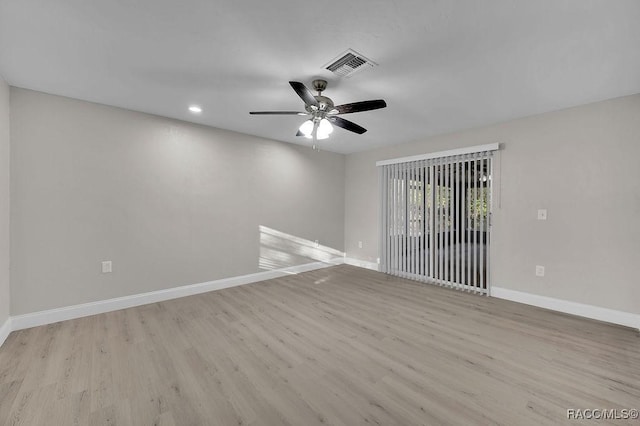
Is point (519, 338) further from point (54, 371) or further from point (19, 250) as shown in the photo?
point (19, 250)

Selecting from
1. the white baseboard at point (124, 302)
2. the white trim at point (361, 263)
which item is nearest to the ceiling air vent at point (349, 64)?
the white baseboard at point (124, 302)

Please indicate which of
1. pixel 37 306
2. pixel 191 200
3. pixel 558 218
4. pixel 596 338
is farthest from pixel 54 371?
pixel 558 218

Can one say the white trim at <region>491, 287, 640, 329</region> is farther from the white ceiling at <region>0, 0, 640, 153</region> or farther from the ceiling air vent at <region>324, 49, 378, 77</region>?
the ceiling air vent at <region>324, 49, 378, 77</region>

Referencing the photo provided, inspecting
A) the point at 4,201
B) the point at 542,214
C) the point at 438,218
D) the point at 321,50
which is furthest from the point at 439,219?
the point at 4,201

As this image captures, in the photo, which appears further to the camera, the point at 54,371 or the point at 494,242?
the point at 494,242

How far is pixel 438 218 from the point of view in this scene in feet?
13.8

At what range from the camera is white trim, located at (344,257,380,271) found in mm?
5146

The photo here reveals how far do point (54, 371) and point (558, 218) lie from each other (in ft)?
17.2

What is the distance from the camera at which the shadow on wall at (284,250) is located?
14.4 feet

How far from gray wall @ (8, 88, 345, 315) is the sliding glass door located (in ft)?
6.61

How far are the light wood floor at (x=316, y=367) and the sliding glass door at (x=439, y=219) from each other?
3.05 ft

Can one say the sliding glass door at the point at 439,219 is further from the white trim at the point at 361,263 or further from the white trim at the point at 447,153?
the white trim at the point at 361,263

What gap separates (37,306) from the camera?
266cm

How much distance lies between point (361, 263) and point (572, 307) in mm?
3181
